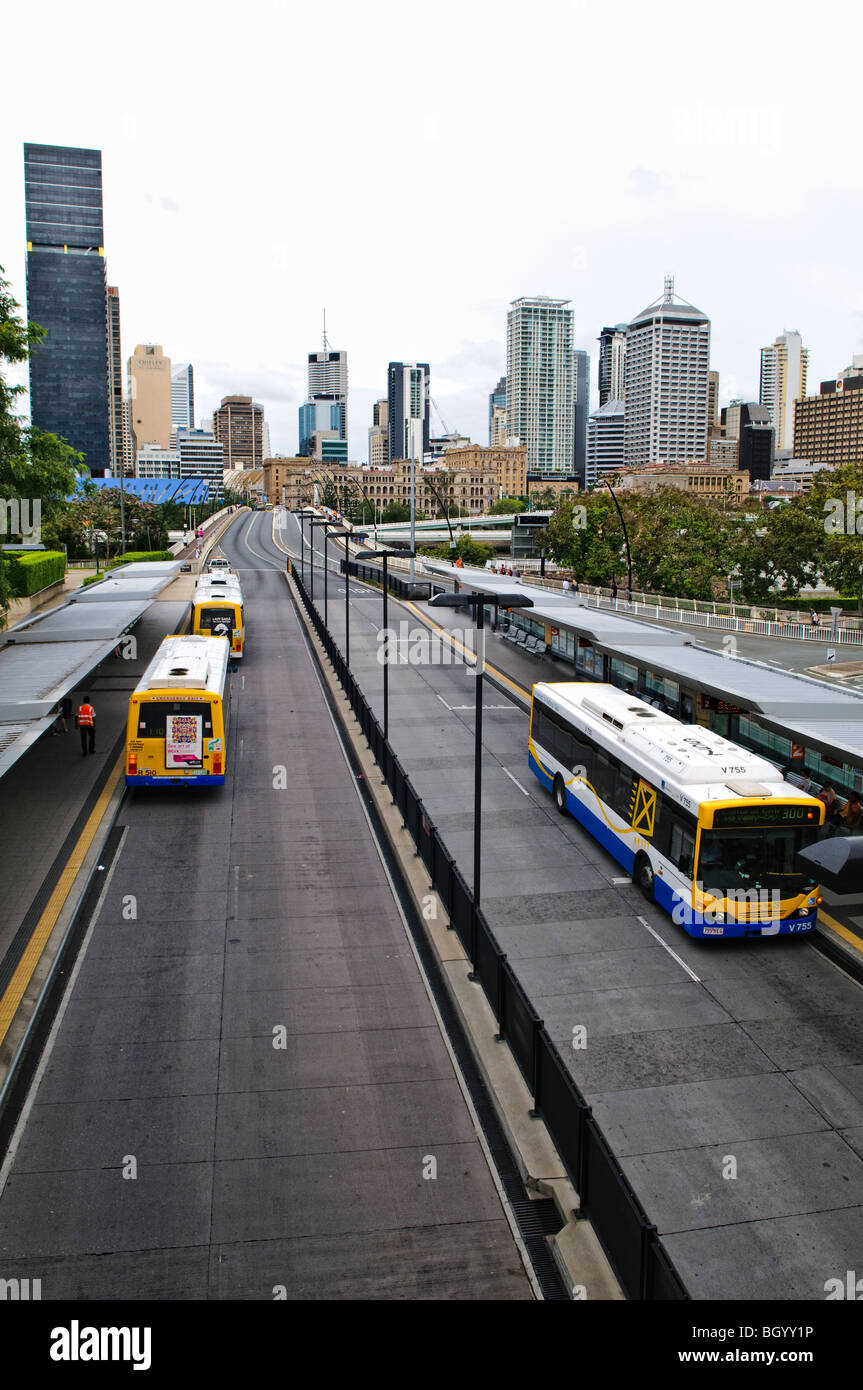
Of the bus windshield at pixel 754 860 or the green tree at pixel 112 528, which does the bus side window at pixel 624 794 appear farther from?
the green tree at pixel 112 528

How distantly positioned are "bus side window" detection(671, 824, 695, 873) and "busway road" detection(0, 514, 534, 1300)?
4.30 m

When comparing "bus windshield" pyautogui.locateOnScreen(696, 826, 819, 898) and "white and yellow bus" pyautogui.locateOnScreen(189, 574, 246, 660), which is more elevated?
"white and yellow bus" pyautogui.locateOnScreen(189, 574, 246, 660)

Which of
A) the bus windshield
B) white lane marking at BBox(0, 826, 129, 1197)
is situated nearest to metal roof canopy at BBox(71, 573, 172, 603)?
white lane marking at BBox(0, 826, 129, 1197)

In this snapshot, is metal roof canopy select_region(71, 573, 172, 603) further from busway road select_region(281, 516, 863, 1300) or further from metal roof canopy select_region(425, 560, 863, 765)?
busway road select_region(281, 516, 863, 1300)

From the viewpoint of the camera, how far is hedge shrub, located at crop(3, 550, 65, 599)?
50.1m

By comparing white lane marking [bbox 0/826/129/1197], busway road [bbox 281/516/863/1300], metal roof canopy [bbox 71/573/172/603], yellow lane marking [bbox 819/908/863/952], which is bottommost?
busway road [bbox 281/516/863/1300]

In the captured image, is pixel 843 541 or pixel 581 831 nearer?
pixel 581 831

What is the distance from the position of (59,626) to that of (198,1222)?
25538 mm

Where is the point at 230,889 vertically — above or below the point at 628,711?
below

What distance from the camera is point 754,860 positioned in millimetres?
15023

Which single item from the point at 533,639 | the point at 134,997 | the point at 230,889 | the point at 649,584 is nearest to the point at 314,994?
the point at 134,997

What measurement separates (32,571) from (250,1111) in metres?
45.9
